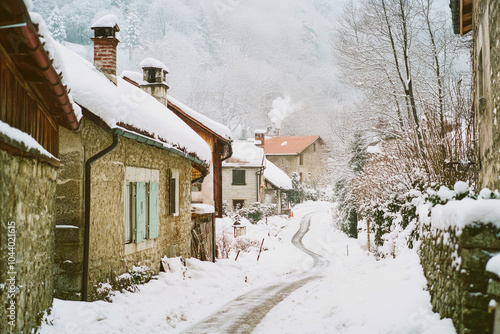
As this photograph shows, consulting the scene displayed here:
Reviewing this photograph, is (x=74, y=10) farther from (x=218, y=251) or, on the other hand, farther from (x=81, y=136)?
(x=81, y=136)

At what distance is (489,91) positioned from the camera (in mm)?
7332

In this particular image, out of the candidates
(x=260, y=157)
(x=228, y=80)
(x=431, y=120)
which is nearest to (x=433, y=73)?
(x=431, y=120)

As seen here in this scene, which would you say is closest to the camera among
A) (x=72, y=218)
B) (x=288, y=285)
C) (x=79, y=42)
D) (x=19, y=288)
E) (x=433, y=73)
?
(x=19, y=288)

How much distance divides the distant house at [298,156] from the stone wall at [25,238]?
53.4m

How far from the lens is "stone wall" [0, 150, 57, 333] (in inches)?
190

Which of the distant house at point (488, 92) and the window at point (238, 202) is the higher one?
the distant house at point (488, 92)

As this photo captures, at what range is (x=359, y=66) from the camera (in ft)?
61.2

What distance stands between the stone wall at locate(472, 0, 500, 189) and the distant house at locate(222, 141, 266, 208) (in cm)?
2866

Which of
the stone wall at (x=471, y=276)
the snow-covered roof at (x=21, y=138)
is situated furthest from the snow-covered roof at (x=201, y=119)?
the stone wall at (x=471, y=276)

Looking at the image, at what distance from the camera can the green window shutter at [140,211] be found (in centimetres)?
1033

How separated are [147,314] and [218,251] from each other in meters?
9.80

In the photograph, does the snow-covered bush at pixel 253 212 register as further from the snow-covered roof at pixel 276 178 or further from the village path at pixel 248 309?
the village path at pixel 248 309

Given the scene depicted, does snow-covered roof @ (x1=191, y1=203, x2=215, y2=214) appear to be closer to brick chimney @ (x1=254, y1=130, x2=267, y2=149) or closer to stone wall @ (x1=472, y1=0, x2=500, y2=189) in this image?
stone wall @ (x1=472, y1=0, x2=500, y2=189)

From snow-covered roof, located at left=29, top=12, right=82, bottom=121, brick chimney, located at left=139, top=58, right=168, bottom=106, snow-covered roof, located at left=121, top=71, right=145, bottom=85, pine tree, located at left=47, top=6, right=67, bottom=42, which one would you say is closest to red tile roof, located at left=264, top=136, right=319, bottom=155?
pine tree, located at left=47, top=6, right=67, bottom=42
